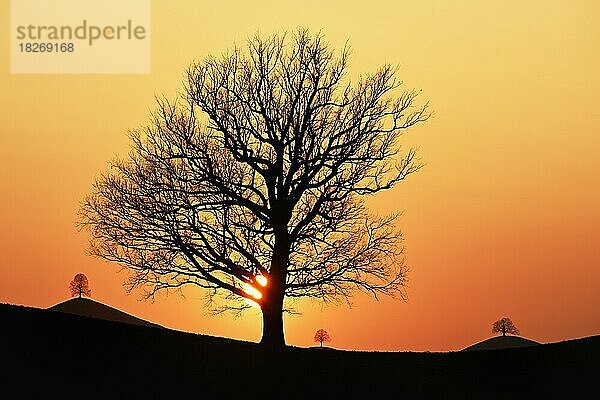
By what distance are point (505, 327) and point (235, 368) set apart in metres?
116

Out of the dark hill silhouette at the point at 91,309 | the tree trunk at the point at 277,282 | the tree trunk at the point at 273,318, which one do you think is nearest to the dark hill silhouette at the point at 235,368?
the tree trunk at the point at 273,318

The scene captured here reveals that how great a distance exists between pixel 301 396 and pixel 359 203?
45.4 ft

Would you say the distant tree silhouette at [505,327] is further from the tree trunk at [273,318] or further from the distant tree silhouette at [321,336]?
the tree trunk at [273,318]

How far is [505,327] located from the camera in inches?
5832

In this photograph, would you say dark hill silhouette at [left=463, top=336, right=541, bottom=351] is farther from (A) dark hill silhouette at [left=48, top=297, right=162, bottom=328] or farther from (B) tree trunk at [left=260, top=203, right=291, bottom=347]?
(B) tree trunk at [left=260, top=203, right=291, bottom=347]

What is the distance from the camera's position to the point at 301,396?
34.9 m

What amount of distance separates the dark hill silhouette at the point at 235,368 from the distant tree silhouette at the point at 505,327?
107 meters

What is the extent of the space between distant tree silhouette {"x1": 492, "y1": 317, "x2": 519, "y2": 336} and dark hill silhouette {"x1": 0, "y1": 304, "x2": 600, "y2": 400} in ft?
351

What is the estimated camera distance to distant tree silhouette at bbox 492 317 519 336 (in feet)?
484

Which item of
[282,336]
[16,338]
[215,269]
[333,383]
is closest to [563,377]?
[333,383]

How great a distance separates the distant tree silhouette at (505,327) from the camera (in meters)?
147

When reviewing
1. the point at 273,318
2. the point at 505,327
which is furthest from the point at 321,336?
the point at 273,318

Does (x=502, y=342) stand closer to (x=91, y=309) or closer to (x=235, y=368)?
(x=91, y=309)

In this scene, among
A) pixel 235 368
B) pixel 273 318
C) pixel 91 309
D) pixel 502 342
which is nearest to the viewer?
pixel 235 368
